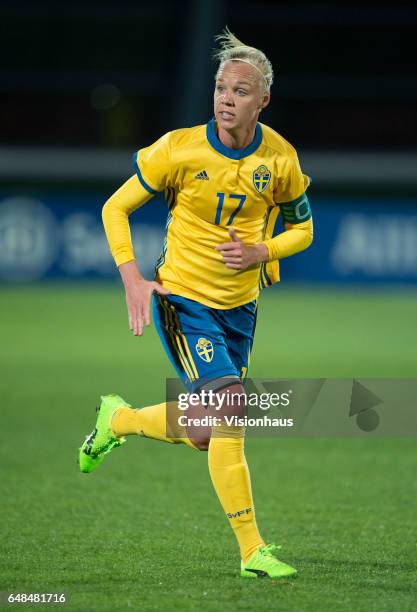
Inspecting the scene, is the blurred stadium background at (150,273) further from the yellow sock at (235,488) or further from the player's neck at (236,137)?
the player's neck at (236,137)

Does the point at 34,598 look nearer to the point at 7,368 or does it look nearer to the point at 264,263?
the point at 264,263

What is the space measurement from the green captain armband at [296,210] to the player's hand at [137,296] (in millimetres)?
674

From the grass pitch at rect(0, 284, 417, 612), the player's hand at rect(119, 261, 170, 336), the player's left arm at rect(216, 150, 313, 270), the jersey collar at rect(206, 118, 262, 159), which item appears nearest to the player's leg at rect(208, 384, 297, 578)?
the grass pitch at rect(0, 284, 417, 612)

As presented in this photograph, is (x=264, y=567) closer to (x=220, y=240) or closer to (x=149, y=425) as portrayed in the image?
(x=149, y=425)

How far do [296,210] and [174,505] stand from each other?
2.00 m

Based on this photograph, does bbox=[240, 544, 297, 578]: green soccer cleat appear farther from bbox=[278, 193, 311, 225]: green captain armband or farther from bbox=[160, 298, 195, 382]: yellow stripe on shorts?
bbox=[278, 193, 311, 225]: green captain armband

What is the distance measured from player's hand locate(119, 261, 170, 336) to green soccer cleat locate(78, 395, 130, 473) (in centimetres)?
91

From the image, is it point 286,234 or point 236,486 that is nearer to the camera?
point 236,486

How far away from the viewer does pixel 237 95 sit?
4762mm

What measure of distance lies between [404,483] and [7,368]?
544 cm

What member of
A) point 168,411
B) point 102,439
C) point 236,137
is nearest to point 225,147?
point 236,137

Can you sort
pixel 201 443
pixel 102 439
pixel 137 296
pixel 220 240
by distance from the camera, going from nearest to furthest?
1. pixel 137 296
2. pixel 201 443
3. pixel 220 240
4. pixel 102 439

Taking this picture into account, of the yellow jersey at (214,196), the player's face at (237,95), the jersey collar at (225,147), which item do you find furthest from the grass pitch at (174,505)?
the player's face at (237,95)

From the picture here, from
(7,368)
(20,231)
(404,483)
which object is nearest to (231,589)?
(404,483)
